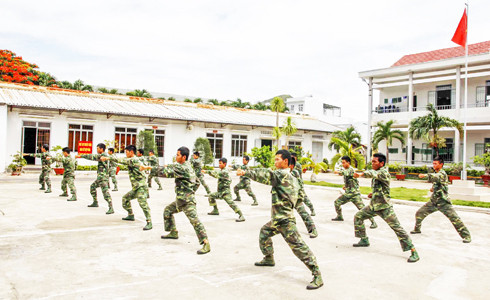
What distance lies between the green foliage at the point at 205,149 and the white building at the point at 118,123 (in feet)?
3.91

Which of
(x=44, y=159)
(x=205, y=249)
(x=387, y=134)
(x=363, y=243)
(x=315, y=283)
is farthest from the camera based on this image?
(x=387, y=134)

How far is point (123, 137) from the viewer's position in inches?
1022

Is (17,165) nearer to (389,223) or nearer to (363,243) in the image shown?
(363,243)

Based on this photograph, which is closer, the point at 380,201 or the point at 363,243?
the point at 380,201

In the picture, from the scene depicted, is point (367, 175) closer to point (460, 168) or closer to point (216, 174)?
point (216, 174)

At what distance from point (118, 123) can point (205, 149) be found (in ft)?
20.4

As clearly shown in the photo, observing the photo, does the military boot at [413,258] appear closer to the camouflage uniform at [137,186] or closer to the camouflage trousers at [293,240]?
the camouflage trousers at [293,240]

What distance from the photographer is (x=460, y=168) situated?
23906 millimetres

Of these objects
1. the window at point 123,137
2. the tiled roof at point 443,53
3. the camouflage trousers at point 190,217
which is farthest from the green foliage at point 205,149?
the camouflage trousers at point 190,217

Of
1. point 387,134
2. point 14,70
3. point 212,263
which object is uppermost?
point 14,70

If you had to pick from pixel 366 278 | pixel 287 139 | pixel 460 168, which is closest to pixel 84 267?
pixel 366 278

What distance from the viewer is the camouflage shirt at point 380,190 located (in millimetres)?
6871

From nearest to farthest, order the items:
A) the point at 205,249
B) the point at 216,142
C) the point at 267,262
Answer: the point at 267,262 < the point at 205,249 < the point at 216,142

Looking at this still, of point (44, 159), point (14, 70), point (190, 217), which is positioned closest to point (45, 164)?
point (44, 159)
